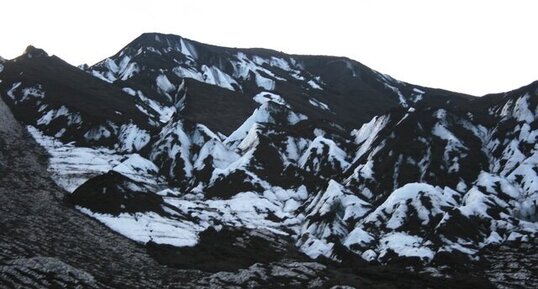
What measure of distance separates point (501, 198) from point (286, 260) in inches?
1765

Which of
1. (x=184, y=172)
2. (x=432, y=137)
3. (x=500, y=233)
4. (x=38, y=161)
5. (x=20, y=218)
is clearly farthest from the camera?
(x=184, y=172)

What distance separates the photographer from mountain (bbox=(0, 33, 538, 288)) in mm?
78312

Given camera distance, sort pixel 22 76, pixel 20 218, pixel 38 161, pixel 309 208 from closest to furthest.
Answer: pixel 20 218 < pixel 309 208 < pixel 38 161 < pixel 22 76

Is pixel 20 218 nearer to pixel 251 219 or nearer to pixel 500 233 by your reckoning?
pixel 251 219

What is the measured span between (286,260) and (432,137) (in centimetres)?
6534

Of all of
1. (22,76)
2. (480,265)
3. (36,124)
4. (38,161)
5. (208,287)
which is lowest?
(208,287)

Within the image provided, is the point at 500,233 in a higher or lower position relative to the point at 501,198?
lower

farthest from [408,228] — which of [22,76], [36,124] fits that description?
[22,76]

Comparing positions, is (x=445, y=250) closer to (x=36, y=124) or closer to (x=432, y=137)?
(x=432, y=137)

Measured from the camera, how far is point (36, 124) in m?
155

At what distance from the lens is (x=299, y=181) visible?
408 ft

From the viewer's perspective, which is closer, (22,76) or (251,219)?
(251,219)

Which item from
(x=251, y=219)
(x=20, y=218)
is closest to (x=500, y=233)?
(x=251, y=219)

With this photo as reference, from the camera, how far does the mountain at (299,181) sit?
257 ft
